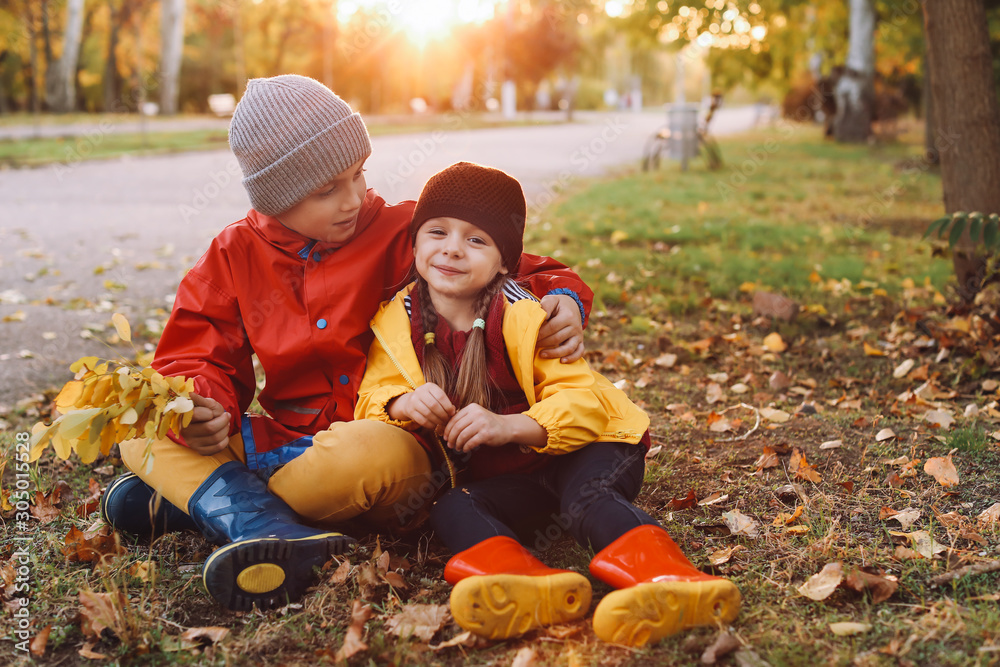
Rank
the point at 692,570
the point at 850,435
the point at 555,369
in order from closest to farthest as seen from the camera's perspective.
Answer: the point at 692,570, the point at 555,369, the point at 850,435

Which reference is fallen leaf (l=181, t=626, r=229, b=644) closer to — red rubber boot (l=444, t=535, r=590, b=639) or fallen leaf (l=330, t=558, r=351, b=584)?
fallen leaf (l=330, t=558, r=351, b=584)

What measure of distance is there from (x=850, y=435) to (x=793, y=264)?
2957 millimetres

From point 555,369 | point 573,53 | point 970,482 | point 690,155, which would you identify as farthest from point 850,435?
point 573,53

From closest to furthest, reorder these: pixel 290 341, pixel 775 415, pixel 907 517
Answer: pixel 907 517, pixel 290 341, pixel 775 415

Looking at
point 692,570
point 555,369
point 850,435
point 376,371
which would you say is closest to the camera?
point 692,570

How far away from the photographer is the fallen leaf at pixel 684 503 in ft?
8.42

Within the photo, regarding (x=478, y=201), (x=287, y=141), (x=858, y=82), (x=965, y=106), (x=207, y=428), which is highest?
(x=858, y=82)

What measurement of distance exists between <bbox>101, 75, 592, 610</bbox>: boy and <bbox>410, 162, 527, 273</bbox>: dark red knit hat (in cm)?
22

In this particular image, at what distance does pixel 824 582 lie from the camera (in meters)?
2.03

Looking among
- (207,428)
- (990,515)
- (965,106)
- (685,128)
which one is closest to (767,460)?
(990,515)

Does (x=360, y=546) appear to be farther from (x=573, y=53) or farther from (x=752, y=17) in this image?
(x=573, y=53)

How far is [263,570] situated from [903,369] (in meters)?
2.91

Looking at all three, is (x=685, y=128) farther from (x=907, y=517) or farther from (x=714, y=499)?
(x=907, y=517)

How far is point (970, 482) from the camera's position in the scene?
2.59 meters
